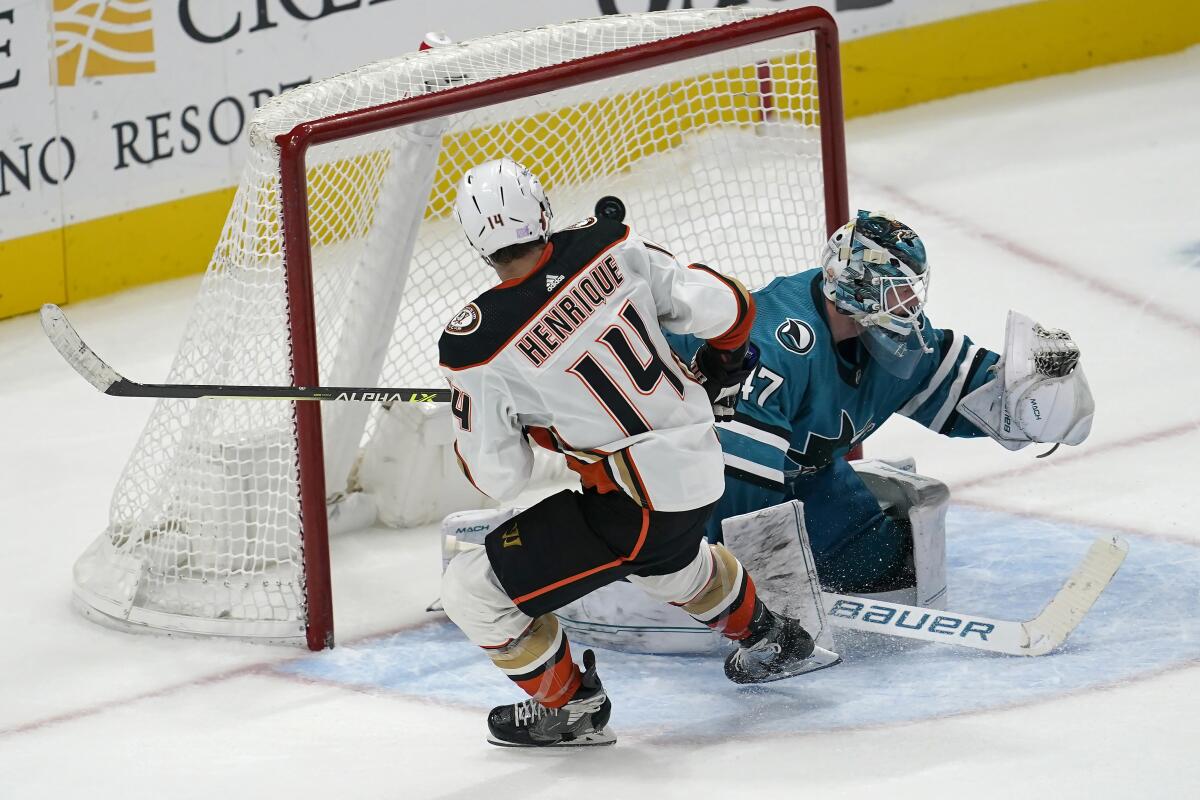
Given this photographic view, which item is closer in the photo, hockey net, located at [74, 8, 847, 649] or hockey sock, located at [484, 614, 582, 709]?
hockey sock, located at [484, 614, 582, 709]

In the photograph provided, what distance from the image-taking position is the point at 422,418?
14.0ft

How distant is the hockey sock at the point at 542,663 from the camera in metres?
3.12

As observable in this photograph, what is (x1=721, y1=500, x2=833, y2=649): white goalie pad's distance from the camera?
3.41 metres

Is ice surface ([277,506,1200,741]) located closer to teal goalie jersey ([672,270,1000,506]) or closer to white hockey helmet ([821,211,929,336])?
teal goalie jersey ([672,270,1000,506])

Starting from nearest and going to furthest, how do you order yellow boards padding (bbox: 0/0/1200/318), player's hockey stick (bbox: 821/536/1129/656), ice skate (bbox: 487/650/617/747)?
ice skate (bbox: 487/650/617/747) → player's hockey stick (bbox: 821/536/1129/656) → yellow boards padding (bbox: 0/0/1200/318)

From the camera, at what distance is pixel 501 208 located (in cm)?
287

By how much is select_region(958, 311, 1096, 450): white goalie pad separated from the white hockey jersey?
698mm

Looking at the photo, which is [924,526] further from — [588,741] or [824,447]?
[588,741]

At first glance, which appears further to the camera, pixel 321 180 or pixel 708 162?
pixel 708 162

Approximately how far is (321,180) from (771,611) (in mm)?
1376

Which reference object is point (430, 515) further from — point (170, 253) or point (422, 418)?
point (170, 253)

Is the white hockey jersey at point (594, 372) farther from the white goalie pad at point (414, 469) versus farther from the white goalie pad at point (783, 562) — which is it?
the white goalie pad at point (414, 469)

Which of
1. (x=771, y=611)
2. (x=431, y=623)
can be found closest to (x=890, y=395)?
(x=771, y=611)

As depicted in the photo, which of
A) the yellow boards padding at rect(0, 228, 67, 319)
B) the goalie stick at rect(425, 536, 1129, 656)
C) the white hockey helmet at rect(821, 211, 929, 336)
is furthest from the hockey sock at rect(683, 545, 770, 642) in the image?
the yellow boards padding at rect(0, 228, 67, 319)
